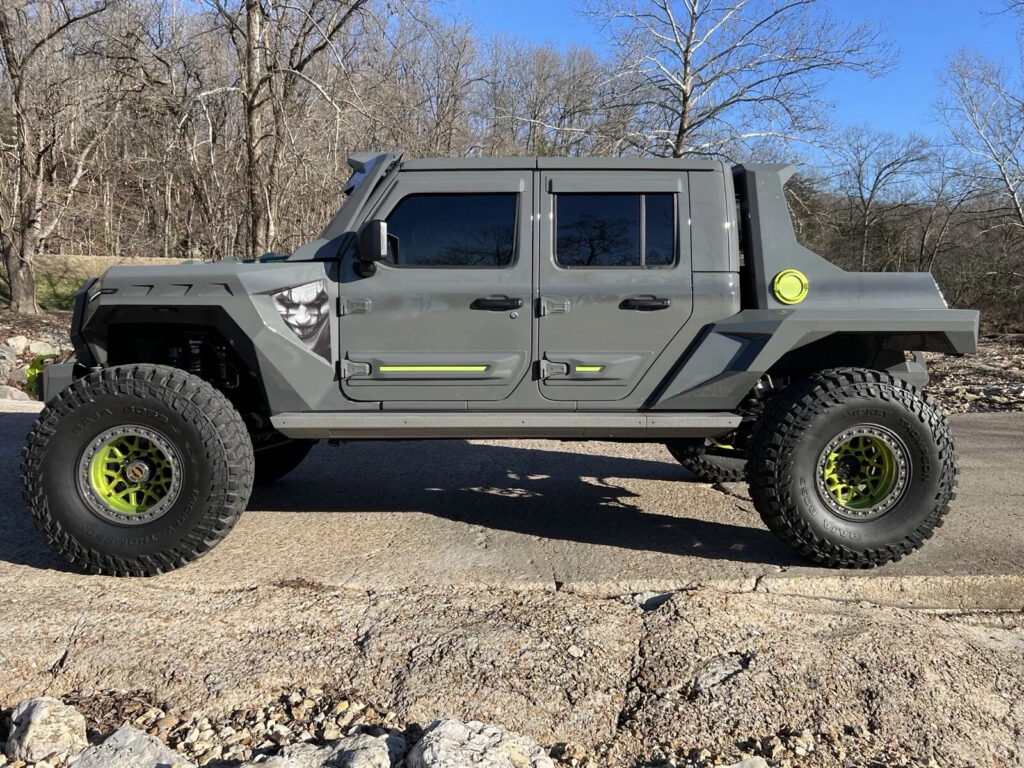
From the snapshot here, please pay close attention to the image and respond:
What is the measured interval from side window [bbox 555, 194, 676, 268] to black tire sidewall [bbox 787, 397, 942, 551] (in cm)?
112

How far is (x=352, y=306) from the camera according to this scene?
381cm

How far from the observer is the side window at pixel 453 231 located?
3.91 m

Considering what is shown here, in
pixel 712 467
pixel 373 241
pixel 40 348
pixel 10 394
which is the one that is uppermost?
pixel 373 241

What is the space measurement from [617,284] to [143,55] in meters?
11.4

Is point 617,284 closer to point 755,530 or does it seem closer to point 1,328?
point 755,530

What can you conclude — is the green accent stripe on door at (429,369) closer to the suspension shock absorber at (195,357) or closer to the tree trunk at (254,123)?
the suspension shock absorber at (195,357)

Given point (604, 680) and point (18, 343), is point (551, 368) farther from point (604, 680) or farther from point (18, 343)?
point (18, 343)

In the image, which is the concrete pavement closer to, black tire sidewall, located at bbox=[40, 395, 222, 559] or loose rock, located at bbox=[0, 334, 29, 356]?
black tire sidewall, located at bbox=[40, 395, 222, 559]

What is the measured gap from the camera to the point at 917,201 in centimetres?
2570

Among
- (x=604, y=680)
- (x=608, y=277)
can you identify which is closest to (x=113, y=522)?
(x=604, y=680)

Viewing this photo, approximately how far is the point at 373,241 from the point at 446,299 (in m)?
0.45

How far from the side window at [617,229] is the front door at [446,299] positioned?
227mm

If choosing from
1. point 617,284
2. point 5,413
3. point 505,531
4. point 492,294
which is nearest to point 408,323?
point 492,294

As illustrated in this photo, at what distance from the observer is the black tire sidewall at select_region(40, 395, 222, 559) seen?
355cm
